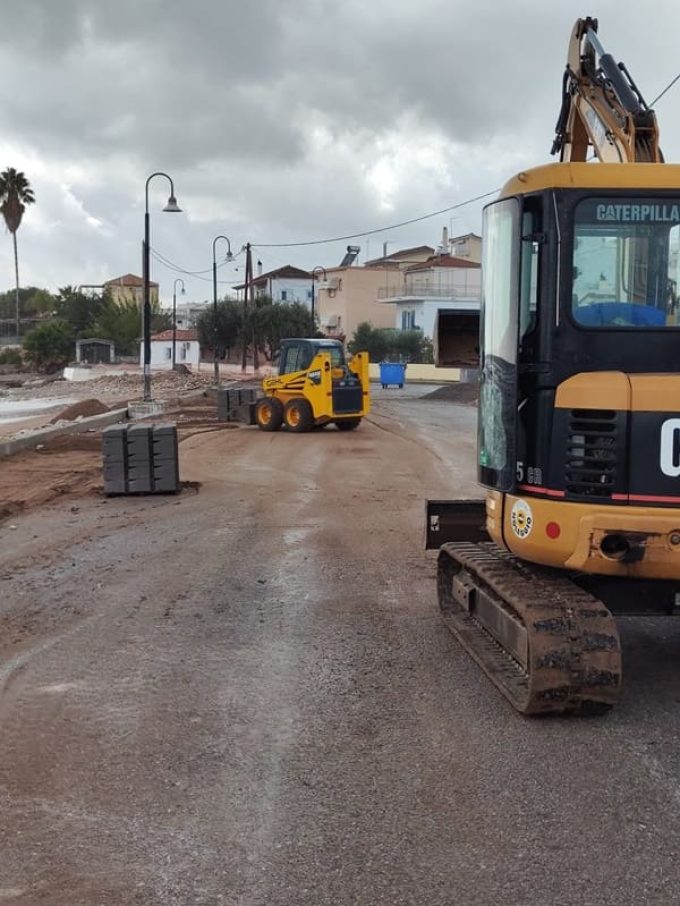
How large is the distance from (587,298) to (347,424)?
2092cm

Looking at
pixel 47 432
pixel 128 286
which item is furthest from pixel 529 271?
pixel 128 286

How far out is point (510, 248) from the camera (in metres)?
5.52

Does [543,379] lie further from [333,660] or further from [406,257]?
[406,257]

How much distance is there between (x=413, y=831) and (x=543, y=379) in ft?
8.25

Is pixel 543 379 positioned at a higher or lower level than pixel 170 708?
higher

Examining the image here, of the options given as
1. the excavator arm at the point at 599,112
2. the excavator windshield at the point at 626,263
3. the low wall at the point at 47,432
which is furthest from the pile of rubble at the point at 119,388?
the excavator windshield at the point at 626,263

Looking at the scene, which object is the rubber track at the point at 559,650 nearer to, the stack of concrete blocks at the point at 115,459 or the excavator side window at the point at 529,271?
the excavator side window at the point at 529,271

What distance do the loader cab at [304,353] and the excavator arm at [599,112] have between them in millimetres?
16533

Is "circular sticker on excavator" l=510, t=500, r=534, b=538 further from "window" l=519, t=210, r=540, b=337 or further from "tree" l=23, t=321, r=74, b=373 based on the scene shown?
"tree" l=23, t=321, r=74, b=373

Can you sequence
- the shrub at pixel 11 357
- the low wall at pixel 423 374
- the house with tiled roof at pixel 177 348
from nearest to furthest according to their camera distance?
the low wall at pixel 423 374, the house with tiled roof at pixel 177 348, the shrub at pixel 11 357

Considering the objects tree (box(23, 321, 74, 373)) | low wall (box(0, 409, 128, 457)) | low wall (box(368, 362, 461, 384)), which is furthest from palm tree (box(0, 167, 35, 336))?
low wall (box(0, 409, 128, 457))

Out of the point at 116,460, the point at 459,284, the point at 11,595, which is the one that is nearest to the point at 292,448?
the point at 116,460

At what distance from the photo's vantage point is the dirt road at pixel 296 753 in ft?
12.6

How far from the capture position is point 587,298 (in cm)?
533
